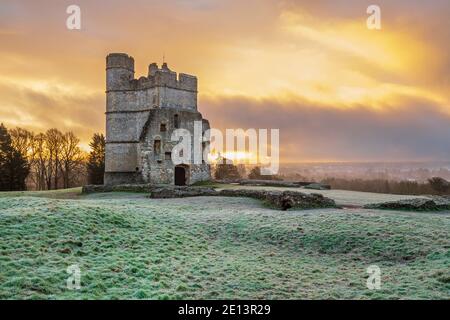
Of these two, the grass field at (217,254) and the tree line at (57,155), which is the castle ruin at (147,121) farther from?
the grass field at (217,254)

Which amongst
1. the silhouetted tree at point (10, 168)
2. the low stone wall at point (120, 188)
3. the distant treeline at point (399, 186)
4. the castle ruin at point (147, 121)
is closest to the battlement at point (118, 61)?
the castle ruin at point (147, 121)

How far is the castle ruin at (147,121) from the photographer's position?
42.3 m

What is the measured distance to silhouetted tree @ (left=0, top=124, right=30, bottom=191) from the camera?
51875 millimetres

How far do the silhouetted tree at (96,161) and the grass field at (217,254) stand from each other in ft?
138

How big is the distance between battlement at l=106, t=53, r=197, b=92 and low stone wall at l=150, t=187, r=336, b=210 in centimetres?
1780

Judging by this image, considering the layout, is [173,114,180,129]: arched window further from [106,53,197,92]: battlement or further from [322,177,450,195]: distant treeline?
[322,177,450,195]: distant treeline

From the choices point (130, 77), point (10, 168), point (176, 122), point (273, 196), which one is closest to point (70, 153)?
point (10, 168)

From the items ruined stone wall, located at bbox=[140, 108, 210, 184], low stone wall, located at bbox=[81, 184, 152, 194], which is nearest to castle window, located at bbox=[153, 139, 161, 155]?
ruined stone wall, located at bbox=[140, 108, 210, 184]

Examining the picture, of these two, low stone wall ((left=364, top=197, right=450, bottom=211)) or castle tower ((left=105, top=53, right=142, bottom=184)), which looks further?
castle tower ((left=105, top=53, right=142, bottom=184))

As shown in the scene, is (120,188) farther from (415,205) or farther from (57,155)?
(57,155)

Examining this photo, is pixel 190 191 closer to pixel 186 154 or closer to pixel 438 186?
pixel 186 154
